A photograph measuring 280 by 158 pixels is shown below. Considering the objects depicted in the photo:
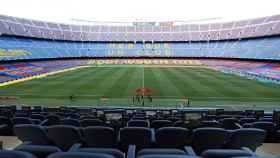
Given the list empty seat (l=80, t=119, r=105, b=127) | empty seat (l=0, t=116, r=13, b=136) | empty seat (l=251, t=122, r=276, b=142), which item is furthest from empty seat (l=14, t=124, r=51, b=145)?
empty seat (l=251, t=122, r=276, b=142)

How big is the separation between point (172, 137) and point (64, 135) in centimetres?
206

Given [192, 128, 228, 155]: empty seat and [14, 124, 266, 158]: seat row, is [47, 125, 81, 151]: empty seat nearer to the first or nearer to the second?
[14, 124, 266, 158]: seat row

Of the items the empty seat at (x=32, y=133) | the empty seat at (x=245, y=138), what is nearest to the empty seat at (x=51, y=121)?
the empty seat at (x=32, y=133)

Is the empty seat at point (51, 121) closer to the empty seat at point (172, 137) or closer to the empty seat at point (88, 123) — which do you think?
the empty seat at point (88, 123)

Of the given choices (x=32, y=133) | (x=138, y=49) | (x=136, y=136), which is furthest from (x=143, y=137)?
(x=138, y=49)

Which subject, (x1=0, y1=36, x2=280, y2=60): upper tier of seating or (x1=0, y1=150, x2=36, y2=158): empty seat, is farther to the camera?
(x1=0, y1=36, x2=280, y2=60): upper tier of seating

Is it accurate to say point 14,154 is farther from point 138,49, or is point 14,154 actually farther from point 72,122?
point 138,49

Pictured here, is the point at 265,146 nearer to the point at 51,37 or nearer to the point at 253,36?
the point at 253,36

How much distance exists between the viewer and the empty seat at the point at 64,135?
5.54 m

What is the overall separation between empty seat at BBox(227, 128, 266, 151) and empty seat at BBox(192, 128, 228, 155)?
5.8 inches

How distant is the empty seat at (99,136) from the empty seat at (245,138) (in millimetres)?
2231

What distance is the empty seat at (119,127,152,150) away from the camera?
565cm

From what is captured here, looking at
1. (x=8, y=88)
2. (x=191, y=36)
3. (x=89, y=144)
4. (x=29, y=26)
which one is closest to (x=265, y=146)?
(x=89, y=144)

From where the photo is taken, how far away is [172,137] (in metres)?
5.62
